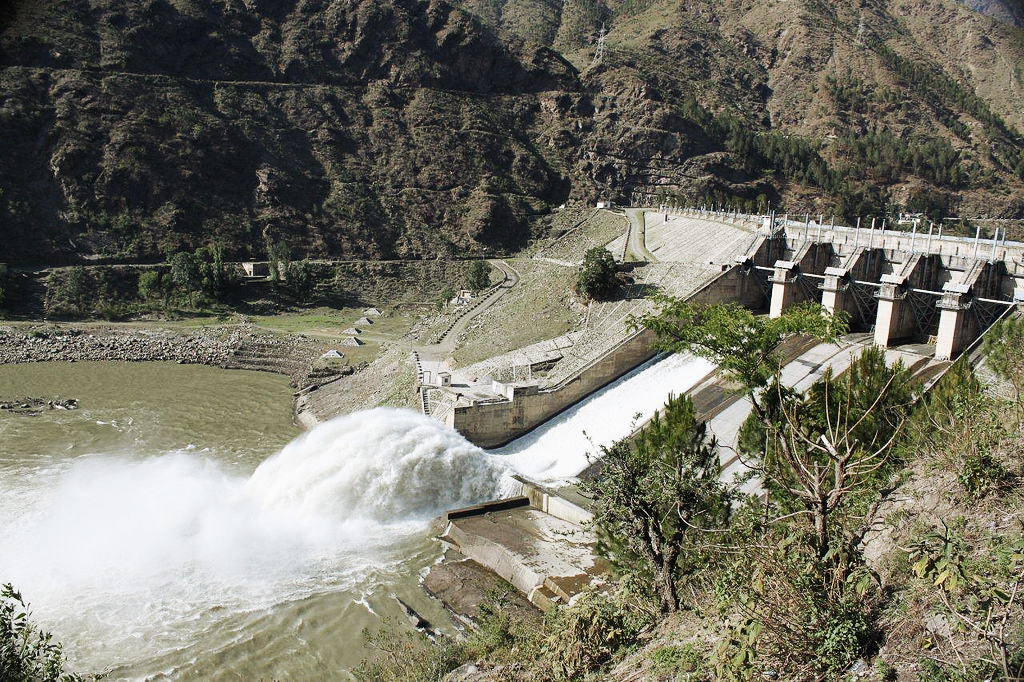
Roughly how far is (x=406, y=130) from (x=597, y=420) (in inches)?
2457

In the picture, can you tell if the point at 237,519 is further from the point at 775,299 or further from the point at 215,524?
the point at 775,299

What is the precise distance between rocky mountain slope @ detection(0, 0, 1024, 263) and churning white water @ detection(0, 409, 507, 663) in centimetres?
4396

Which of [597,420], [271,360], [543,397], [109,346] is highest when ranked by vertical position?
[543,397]

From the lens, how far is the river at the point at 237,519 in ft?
61.6

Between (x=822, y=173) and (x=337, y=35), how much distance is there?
6018cm

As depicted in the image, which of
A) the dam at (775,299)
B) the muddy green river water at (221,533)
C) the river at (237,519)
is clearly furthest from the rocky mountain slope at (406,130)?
the muddy green river water at (221,533)

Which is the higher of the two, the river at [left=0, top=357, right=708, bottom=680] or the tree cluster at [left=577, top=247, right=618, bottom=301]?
the tree cluster at [left=577, top=247, right=618, bottom=301]

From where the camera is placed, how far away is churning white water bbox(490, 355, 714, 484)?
28688 mm

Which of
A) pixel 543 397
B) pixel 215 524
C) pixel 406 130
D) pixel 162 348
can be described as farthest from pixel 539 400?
pixel 406 130

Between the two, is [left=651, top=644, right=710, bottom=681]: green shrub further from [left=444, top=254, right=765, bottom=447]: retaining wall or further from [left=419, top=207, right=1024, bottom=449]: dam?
[left=419, top=207, right=1024, bottom=449]: dam

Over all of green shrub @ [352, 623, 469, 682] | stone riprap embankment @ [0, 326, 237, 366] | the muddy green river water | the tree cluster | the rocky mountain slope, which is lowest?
stone riprap embankment @ [0, 326, 237, 366]

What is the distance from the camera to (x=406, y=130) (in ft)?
278

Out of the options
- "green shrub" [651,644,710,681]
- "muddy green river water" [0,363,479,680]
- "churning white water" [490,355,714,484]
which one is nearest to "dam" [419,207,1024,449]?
"churning white water" [490,355,714,484]

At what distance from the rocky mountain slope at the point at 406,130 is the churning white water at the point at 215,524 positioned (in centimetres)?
4396
